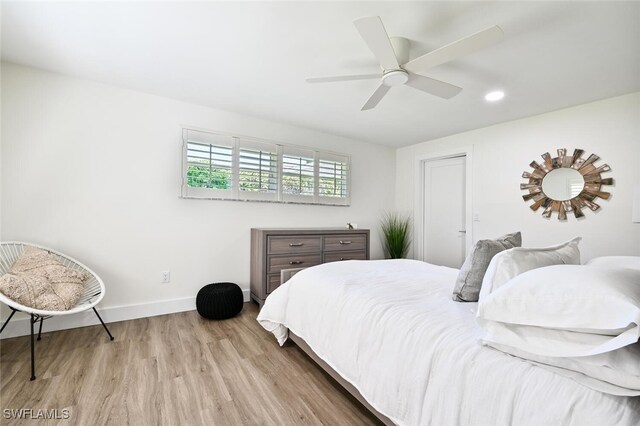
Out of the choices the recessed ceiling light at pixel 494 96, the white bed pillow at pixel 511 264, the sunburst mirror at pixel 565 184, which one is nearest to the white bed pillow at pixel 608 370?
the white bed pillow at pixel 511 264

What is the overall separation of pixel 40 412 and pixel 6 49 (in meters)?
2.57

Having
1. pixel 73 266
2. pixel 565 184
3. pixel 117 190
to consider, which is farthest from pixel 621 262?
pixel 73 266

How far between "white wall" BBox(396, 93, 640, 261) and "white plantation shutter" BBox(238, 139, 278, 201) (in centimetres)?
→ 247

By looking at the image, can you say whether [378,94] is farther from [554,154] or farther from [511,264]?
[554,154]

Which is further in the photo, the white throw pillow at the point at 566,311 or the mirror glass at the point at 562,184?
the mirror glass at the point at 562,184

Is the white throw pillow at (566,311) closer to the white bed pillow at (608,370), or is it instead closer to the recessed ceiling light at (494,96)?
the white bed pillow at (608,370)

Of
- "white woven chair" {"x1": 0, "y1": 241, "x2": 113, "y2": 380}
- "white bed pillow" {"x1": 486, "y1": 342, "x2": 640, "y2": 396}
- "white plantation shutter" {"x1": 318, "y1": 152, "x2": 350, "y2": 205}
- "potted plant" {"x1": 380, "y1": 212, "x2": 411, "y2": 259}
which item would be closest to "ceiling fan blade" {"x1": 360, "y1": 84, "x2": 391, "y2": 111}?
"white plantation shutter" {"x1": 318, "y1": 152, "x2": 350, "y2": 205}

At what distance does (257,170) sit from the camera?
3457mm

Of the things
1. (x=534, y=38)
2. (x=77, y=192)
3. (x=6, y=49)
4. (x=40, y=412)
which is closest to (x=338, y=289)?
(x=40, y=412)

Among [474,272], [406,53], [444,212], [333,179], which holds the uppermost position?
[406,53]

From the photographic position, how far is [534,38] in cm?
185

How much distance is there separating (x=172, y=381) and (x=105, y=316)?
1433 millimetres

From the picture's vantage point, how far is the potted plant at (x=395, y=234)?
14.3 ft
